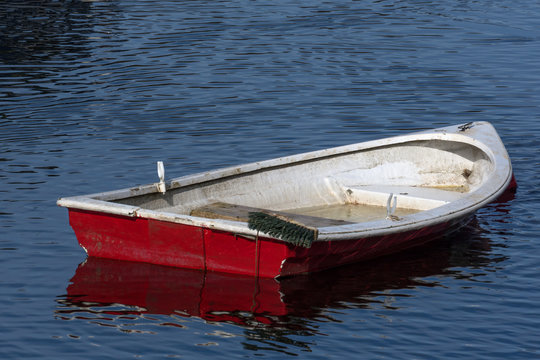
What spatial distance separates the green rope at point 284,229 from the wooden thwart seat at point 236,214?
1.43 metres

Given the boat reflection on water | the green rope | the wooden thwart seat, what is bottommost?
the boat reflection on water

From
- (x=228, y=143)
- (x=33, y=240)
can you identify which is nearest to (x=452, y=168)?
(x=228, y=143)

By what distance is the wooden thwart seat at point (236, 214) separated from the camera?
36.6 ft

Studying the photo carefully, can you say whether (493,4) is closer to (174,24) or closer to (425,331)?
(174,24)

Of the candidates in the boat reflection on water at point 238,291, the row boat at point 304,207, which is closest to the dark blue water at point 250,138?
the boat reflection on water at point 238,291

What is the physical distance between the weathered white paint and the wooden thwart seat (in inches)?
8.1

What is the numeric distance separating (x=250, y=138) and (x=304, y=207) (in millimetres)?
4041

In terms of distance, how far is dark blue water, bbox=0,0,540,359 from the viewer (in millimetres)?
9227

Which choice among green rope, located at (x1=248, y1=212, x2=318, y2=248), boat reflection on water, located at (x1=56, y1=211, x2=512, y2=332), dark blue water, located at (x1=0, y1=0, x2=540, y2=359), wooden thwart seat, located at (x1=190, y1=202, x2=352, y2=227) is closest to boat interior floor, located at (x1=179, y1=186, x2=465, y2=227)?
wooden thwart seat, located at (x1=190, y1=202, x2=352, y2=227)

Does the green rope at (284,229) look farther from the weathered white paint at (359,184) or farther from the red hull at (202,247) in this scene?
the red hull at (202,247)

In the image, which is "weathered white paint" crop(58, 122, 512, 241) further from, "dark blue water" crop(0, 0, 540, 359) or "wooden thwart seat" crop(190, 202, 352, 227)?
"dark blue water" crop(0, 0, 540, 359)

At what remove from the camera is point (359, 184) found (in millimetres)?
13414

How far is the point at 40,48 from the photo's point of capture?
25047 millimetres

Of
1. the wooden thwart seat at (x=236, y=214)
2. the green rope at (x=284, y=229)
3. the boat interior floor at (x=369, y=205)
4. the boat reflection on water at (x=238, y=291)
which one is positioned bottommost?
the boat reflection on water at (x=238, y=291)
